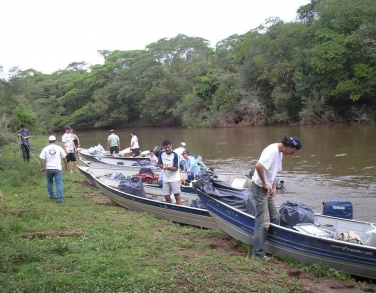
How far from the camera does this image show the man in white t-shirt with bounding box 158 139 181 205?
881cm

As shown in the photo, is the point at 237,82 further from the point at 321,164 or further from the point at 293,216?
the point at 293,216

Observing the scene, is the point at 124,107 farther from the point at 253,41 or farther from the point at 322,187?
the point at 322,187

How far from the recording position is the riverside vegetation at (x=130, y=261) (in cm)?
459

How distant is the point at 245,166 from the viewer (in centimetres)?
1855

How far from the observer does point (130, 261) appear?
5.36 meters

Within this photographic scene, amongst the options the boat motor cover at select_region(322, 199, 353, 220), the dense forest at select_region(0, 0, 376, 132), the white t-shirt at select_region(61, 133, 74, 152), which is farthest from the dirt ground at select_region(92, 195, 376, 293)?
the dense forest at select_region(0, 0, 376, 132)

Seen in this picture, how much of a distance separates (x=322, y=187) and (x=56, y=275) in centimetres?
1088

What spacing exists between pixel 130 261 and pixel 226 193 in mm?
2600

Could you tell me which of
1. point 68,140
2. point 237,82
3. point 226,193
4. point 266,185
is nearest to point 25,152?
point 68,140

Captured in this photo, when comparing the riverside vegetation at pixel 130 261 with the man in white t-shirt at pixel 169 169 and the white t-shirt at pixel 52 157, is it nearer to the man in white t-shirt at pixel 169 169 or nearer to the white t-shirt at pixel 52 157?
the man in white t-shirt at pixel 169 169

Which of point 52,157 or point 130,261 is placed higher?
point 52,157

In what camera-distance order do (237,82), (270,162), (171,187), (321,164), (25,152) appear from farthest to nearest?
1. (237,82)
2. (321,164)
3. (25,152)
4. (171,187)
5. (270,162)

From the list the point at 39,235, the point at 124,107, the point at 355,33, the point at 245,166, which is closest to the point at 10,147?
the point at 245,166

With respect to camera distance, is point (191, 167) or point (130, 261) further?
point (191, 167)
